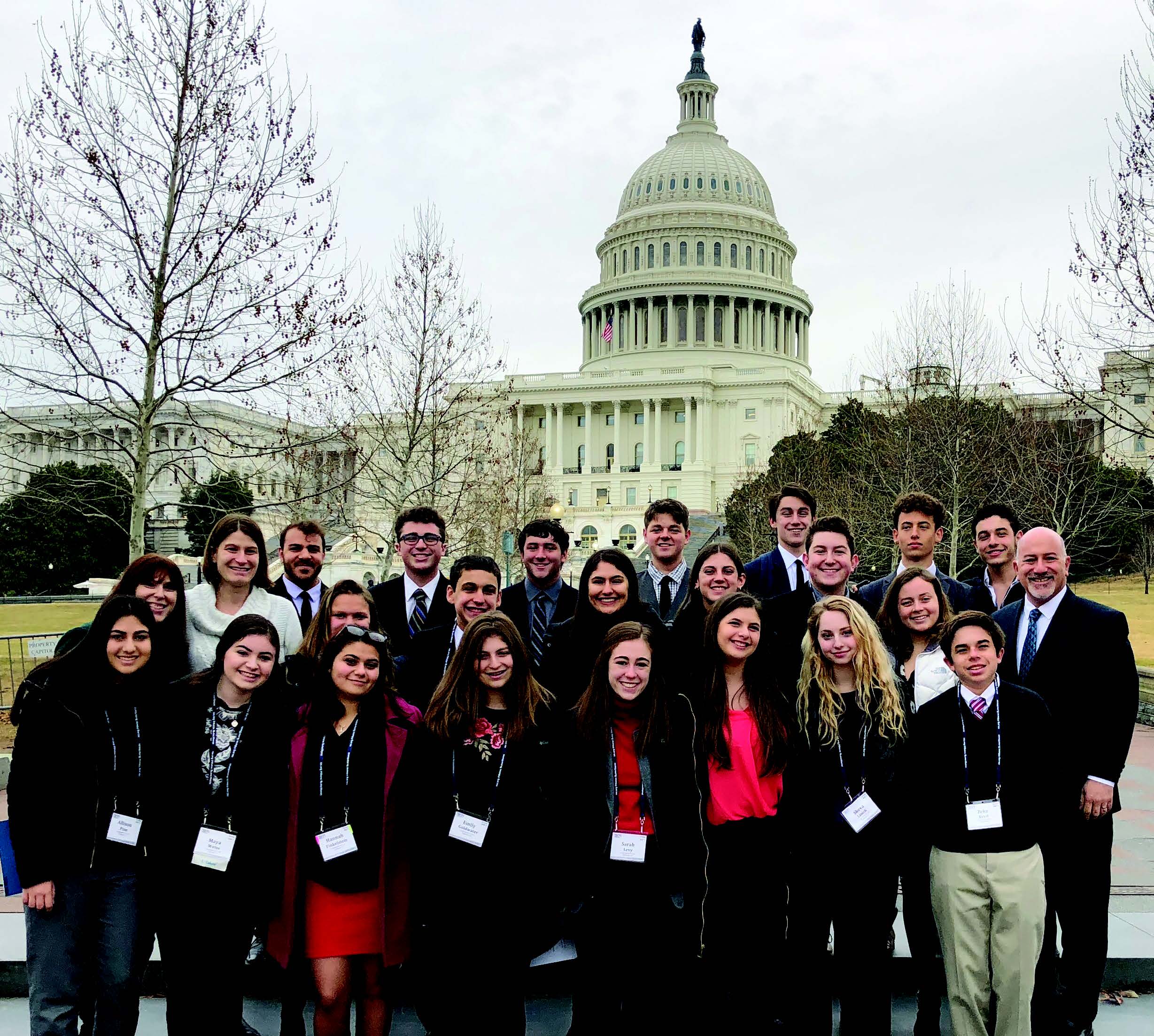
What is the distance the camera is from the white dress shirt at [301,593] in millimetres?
7270

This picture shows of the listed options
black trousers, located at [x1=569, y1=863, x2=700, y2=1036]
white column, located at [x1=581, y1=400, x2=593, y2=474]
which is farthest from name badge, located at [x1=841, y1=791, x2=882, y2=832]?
white column, located at [x1=581, y1=400, x2=593, y2=474]

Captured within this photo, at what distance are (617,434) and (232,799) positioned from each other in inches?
3490

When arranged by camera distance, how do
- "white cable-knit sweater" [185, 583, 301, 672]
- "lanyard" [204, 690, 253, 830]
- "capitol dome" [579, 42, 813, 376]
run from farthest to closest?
"capitol dome" [579, 42, 813, 376] → "white cable-knit sweater" [185, 583, 301, 672] → "lanyard" [204, 690, 253, 830]

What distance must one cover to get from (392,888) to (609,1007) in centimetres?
118

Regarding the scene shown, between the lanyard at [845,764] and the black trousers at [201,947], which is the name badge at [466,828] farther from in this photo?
the lanyard at [845,764]

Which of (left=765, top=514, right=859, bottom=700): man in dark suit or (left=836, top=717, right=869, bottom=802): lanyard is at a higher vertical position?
(left=765, top=514, right=859, bottom=700): man in dark suit

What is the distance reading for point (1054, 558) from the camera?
5.67 m

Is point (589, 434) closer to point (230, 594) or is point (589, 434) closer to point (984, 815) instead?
point (230, 594)

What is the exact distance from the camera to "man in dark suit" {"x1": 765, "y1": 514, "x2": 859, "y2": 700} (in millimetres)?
6137

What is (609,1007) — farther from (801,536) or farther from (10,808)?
(801,536)

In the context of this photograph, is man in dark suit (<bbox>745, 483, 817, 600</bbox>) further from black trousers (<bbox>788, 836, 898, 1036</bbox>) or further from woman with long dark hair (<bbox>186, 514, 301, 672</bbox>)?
woman with long dark hair (<bbox>186, 514, 301, 672</bbox>)

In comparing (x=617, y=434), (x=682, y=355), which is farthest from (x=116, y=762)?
(x=682, y=355)

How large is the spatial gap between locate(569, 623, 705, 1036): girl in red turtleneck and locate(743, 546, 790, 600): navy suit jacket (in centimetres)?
245

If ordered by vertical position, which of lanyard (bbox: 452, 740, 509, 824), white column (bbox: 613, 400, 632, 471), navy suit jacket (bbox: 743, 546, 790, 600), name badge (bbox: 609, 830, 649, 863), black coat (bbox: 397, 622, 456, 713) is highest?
white column (bbox: 613, 400, 632, 471)
